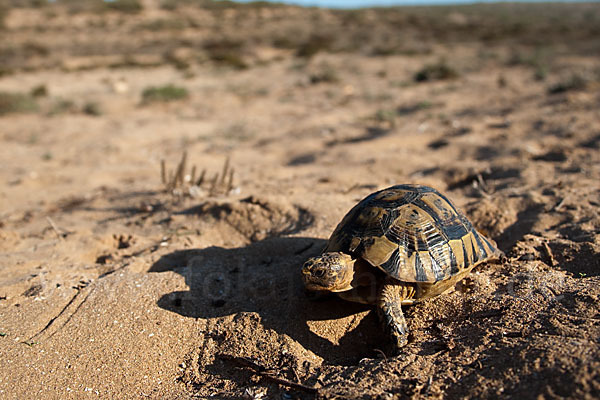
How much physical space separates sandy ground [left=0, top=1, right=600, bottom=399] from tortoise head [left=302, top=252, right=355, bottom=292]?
39cm

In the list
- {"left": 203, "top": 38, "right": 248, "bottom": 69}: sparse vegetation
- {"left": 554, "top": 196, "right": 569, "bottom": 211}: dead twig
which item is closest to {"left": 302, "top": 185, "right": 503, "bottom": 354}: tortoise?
{"left": 554, "top": 196, "right": 569, "bottom": 211}: dead twig

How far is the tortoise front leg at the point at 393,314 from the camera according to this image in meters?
2.48

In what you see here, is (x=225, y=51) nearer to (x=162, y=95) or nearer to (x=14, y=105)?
(x=162, y=95)

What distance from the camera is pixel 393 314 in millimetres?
2510

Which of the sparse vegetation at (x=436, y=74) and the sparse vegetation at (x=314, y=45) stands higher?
the sparse vegetation at (x=314, y=45)

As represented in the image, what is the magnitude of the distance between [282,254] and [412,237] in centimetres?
120

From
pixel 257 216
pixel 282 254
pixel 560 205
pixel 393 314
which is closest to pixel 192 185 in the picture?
pixel 257 216

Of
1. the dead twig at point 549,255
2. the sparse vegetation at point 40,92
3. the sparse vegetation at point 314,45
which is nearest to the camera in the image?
the dead twig at point 549,255

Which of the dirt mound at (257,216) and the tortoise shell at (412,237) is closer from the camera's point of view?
the tortoise shell at (412,237)

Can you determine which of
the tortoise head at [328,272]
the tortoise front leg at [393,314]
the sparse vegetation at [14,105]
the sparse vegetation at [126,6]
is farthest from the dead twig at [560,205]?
the sparse vegetation at [126,6]

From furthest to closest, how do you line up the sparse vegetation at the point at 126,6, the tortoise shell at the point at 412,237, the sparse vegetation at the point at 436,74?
the sparse vegetation at the point at 126,6 < the sparse vegetation at the point at 436,74 < the tortoise shell at the point at 412,237

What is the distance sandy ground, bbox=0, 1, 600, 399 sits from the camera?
238 centimetres

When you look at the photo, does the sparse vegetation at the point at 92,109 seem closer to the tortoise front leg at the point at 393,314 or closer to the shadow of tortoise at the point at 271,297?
the shadow of tortoise at the point at 271,297

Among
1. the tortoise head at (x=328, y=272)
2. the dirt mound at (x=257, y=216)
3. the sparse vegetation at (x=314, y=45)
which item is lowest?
the dirt mound at (x=257, y=216)
